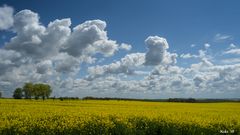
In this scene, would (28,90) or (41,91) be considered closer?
(41,91)

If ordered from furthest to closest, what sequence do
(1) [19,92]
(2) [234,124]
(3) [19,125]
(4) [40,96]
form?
(1) [19,92] < (4) [40,96] < (2) [234,124] < (3) [19,125]

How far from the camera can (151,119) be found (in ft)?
67.3

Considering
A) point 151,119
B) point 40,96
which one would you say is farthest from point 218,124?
point 40,96

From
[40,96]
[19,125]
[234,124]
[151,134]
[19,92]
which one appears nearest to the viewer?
[19,125]

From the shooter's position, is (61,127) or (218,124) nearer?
(61,127)

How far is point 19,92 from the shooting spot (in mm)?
143625

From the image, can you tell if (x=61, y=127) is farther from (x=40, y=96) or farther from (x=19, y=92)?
(x=19, y=92)

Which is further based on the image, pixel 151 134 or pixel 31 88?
pixel 31 88

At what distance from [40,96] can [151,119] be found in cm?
10935

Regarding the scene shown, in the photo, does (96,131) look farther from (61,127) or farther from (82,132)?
(61,127)

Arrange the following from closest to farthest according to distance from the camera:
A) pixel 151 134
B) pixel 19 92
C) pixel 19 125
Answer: pixel 19 125
pixel 151 134
pixel 19 92

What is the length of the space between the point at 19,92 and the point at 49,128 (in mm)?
133758

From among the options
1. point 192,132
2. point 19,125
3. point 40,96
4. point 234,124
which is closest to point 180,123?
point 192,132

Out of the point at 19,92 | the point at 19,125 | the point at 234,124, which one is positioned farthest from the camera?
the point at 19,92
